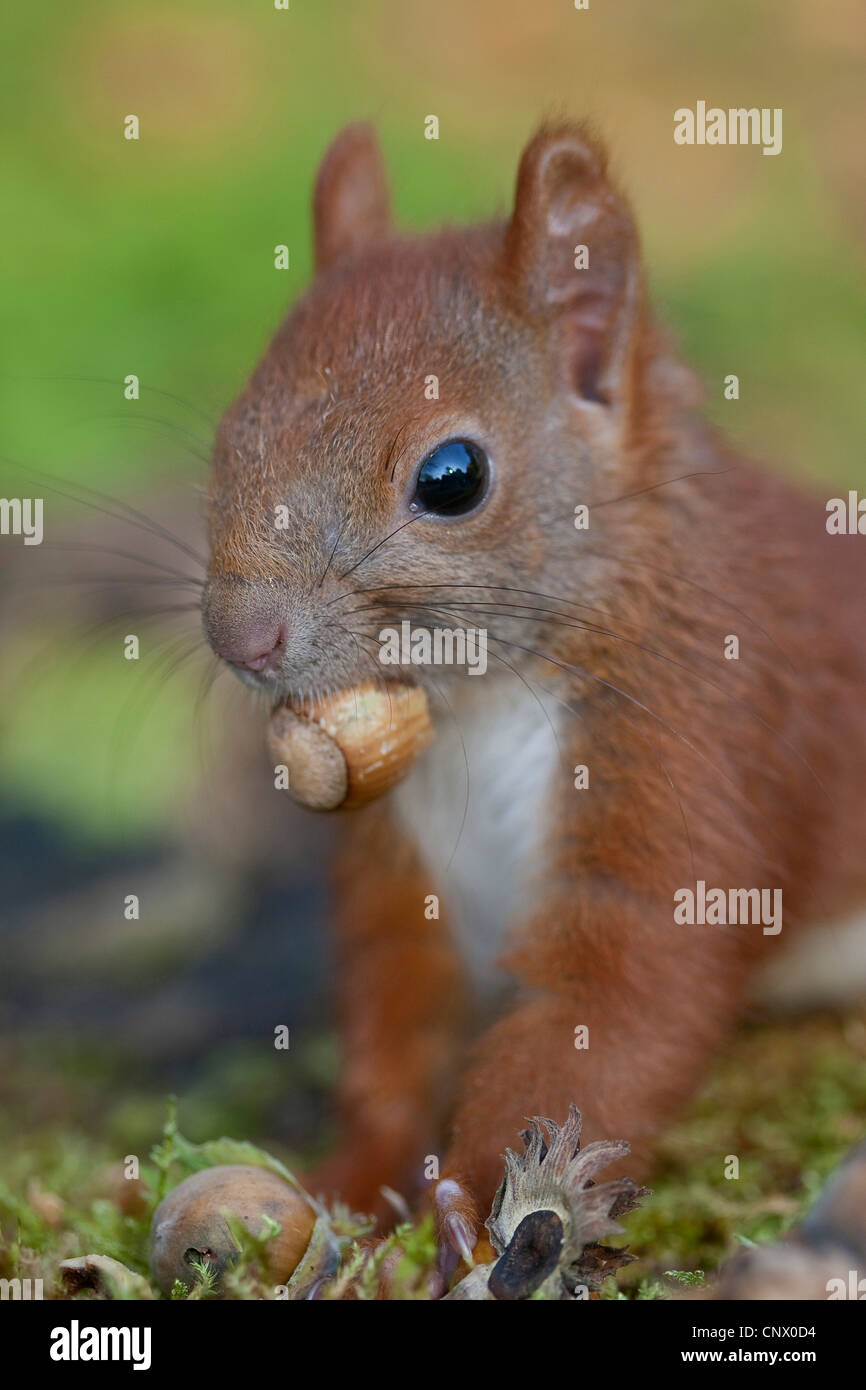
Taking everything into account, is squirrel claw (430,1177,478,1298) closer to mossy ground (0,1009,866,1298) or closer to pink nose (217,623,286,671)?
mossy ground (0,1009,866,1298)

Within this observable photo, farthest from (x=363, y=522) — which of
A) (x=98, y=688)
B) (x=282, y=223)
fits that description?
(x=282, y=223)

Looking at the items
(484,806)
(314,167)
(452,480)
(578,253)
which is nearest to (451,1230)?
(484,806)

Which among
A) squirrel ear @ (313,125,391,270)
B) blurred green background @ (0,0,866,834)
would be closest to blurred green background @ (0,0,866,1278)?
blurred green background @ (0,0,866,834)

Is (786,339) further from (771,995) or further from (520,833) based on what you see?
(520,833)

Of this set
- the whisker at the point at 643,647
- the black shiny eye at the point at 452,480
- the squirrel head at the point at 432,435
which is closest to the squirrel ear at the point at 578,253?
the squirrel head at the point at 432,435

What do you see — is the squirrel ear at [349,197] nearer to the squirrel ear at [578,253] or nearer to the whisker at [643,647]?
the squirrel ear at [578,253]

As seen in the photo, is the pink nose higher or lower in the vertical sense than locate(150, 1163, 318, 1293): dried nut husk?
higher
